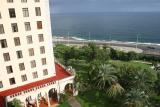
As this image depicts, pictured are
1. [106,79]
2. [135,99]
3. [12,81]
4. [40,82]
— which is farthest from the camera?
[106,79]

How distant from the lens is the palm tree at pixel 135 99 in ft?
145

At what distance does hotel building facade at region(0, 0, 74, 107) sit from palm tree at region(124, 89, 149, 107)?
15.7m

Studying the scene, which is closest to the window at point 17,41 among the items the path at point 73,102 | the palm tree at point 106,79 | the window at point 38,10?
the window at point 38,10

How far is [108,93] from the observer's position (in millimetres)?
52312

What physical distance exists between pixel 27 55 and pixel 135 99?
2586 cm

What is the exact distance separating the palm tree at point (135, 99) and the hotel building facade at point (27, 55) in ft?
51.4

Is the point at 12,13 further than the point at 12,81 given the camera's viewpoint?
No

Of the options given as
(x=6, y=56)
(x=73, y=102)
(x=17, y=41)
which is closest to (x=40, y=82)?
(x=73, y=102)

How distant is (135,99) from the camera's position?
4466cm

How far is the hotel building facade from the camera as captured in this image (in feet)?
145

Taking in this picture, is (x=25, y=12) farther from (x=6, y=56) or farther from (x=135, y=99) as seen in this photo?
(x=135, y=99)

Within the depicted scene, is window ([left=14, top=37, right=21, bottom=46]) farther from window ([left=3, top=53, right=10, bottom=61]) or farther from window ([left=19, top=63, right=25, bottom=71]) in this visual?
window ([left=19, top=63, right=25, bottom=71])

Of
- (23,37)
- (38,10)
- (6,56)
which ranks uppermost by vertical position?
(38,10)

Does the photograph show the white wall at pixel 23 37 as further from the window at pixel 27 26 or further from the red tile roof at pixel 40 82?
the red tile roof at pixel 40 82
